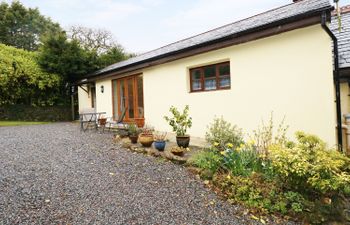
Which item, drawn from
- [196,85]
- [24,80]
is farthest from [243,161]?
[24,80]

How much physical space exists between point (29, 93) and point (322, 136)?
659 inches

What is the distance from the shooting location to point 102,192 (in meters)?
3.89

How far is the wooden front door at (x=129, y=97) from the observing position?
1077cm

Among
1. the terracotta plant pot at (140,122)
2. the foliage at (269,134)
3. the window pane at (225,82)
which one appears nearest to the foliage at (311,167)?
the foliage at (269,134)

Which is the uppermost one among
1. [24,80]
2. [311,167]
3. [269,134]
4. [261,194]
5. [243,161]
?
[24,80]

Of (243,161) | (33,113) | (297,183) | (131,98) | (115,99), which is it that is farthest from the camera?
(33,113)

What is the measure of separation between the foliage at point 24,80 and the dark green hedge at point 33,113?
39 cm

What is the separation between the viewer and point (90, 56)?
17719mm

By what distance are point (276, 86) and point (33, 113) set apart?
616 inches

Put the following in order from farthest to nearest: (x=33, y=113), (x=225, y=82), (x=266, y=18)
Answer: (x=33, y=113)
(x=225, y=82)
(x=266, y=18)

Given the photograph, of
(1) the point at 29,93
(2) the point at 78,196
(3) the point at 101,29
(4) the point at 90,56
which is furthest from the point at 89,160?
(3) the point at 101,29

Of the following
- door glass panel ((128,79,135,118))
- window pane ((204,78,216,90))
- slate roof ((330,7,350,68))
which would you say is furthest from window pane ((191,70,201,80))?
slate roof ((330,7,350,68))

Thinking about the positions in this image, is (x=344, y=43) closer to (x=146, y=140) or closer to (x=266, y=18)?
(x=266, y=18)

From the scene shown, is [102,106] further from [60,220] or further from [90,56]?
[60,220]
